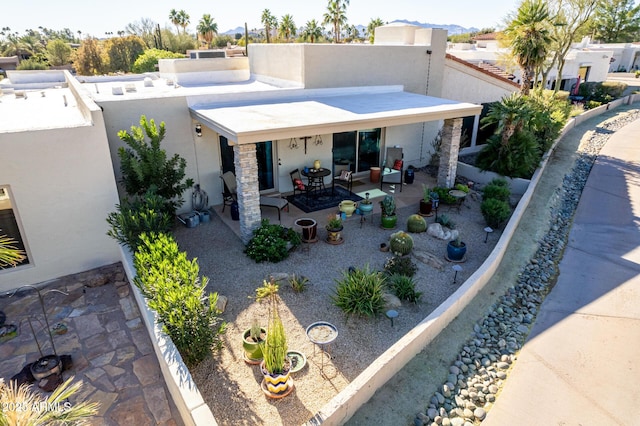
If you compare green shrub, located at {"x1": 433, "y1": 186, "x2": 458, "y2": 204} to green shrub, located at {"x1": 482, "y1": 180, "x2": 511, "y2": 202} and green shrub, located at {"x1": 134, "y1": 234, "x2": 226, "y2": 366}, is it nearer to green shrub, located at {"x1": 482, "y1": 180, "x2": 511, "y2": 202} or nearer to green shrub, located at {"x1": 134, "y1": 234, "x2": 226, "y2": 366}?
green shrub, located at {"x1": 482, "y1": 180, "x2": 511, "y2": 202}

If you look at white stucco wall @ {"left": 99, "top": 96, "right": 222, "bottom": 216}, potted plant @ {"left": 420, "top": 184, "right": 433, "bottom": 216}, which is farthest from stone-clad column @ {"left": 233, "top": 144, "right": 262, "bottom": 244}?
potted plant @ {"left": 420, "top": 184, "right": 433, "bottom": 216}

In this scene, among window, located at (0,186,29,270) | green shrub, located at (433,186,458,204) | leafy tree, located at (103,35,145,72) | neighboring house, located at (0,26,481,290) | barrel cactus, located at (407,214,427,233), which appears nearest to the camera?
window, located at (0,186,29,270)

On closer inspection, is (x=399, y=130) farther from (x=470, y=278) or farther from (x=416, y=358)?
(x=416, y=358)

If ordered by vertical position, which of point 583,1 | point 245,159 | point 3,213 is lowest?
point 3,213

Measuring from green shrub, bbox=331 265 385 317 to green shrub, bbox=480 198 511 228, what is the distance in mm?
5458

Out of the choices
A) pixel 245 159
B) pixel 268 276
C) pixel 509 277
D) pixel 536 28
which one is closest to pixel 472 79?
pixel 536 28

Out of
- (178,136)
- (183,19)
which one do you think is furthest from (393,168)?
(183,19)

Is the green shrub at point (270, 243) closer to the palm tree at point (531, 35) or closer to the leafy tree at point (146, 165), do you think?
the leafy tree at point (146, 165)

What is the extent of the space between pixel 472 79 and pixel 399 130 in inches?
201

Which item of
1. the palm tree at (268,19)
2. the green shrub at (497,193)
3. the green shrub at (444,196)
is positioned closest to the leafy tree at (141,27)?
the palm tree at (268,19)

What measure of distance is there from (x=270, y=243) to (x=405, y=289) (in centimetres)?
342

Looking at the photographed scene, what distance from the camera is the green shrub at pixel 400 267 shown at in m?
8.99

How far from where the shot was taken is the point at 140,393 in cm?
620

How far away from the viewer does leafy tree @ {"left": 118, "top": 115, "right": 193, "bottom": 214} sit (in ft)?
30.8
